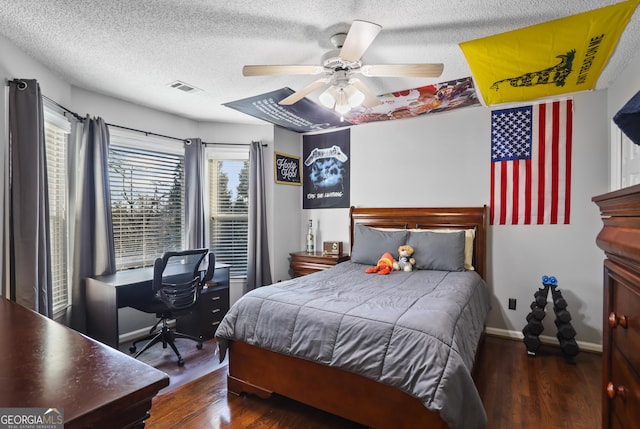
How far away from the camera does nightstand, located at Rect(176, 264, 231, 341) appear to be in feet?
11.1

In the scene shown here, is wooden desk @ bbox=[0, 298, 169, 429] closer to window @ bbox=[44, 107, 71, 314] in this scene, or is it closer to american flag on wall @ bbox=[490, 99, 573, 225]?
window @ bbox=[44, 107, 71, 314]

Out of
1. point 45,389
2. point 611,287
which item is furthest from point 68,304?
point 611,287

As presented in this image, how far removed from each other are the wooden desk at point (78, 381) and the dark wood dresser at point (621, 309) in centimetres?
106

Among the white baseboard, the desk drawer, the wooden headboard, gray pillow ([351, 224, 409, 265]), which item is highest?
the wooden headboard

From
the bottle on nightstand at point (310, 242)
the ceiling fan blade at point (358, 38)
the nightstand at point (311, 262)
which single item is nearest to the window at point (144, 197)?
the nightstand at point (311, 262)

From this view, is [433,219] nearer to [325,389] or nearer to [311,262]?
[311,262]

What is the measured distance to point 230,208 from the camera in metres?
4.27

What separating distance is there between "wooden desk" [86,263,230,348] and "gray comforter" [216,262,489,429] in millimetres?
1102

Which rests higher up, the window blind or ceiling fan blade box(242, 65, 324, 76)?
ceiling fan blade box(242, 65, 324, 76)

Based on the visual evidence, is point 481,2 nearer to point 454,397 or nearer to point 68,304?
point 454,397

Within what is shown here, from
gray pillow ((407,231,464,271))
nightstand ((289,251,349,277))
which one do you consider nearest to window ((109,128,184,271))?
nightstand ((289,251,349,277))

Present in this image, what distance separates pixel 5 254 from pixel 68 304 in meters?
0.98

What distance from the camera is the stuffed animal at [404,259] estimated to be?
3199 millimetres

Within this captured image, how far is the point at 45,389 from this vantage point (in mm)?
604
